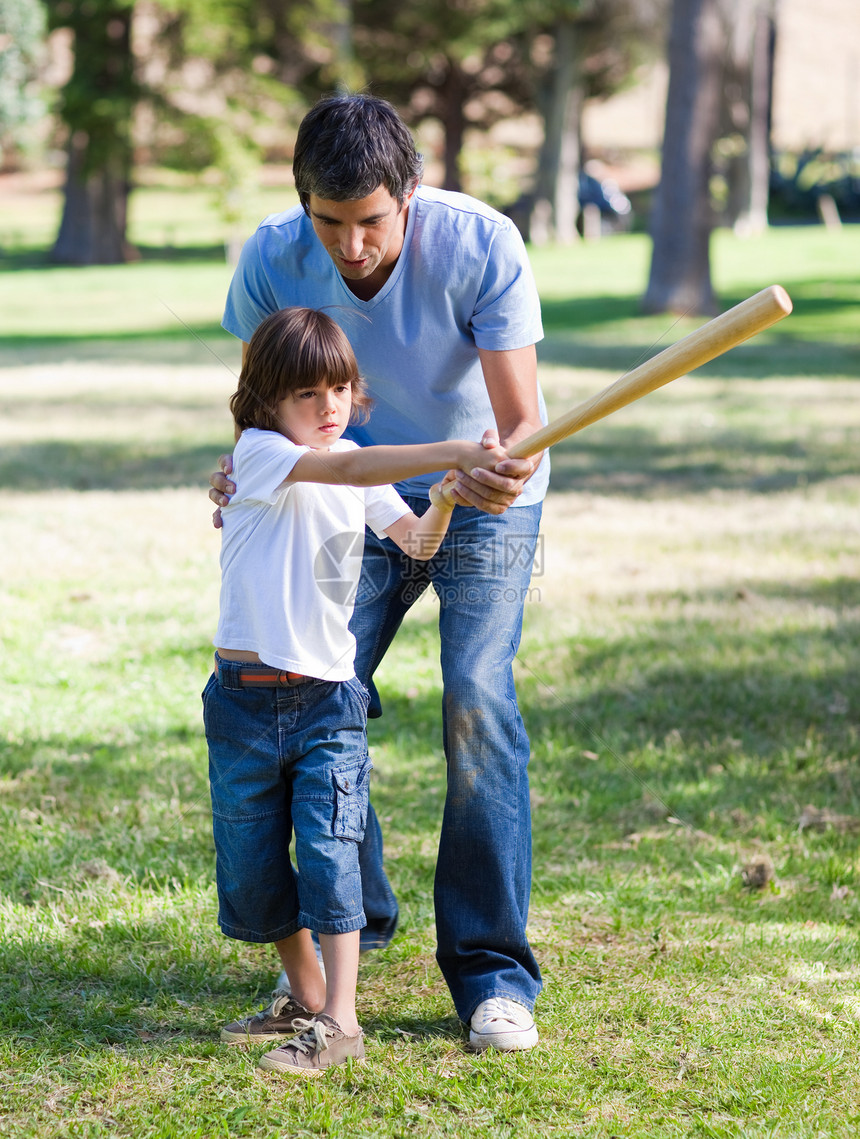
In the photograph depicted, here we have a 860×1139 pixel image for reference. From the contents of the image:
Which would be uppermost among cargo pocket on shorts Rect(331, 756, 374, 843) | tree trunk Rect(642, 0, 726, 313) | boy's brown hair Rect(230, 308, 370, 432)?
tree trunk Rect(642, 0, 726, 313)

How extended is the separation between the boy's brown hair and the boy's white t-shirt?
7 centimetres

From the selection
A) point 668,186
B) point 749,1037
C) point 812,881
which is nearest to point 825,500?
point 812,881

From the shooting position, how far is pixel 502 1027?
265 cm

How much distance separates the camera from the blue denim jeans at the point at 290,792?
8.38 feet

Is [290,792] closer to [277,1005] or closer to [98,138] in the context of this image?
[277,1005]

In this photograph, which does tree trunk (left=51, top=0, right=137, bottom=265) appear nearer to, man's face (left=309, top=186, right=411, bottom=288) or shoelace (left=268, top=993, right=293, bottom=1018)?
man's face (left=309, top=186, right=411, bottom=288)

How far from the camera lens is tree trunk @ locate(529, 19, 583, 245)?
32.2 m

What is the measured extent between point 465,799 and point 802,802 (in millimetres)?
1699

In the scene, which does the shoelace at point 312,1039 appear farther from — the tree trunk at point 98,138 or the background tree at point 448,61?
the tree trunk at point 98,138

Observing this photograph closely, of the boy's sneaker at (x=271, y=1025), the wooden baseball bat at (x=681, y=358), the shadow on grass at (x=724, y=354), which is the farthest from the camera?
the shadow on grass at (x=724, y=354)

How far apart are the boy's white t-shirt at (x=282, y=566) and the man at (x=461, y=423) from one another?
0.12 m

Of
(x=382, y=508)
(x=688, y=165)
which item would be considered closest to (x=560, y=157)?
(x=688, y=165)

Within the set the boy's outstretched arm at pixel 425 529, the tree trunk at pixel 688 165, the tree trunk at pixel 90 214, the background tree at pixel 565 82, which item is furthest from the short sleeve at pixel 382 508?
the background tree at pixel 565 82

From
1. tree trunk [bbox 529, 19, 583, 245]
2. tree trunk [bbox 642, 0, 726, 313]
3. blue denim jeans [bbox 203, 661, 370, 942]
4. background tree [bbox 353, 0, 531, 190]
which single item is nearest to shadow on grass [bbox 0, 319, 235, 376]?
tree trunk [bbox 642, 0, 726, 313]
